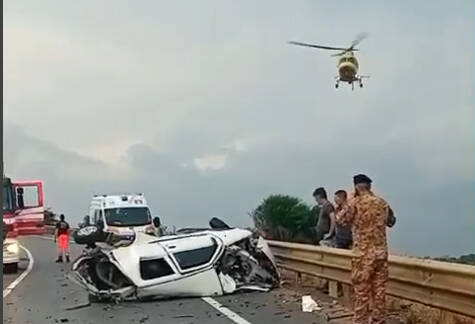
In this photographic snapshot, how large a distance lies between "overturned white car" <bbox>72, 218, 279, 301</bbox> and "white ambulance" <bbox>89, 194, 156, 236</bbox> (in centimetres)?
1719

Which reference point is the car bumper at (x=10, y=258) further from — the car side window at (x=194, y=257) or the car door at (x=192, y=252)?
the car side window at (x=194, y=257)

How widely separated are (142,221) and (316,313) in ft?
69.8

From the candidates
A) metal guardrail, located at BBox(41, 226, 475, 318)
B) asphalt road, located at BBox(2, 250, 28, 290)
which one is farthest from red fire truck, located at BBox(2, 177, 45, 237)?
metal guardrail, located at BBox(41, 226, 475, 318)

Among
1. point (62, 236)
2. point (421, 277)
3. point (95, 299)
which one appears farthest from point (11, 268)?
point (421, 277)

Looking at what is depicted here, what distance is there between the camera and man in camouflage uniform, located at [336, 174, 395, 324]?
9555mm

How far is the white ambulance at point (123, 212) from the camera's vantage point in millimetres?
31647

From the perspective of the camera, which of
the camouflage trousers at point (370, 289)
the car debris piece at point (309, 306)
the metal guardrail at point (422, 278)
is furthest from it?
the car debris piece at point (309, 306)

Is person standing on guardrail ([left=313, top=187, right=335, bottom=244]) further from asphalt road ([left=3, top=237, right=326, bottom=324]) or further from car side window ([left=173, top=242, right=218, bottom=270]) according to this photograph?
car side window ([left=173, top=242, right=218, bottom=270])

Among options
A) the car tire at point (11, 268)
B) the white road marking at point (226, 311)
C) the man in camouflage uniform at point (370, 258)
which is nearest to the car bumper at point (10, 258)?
the car tire at point (11, 268)

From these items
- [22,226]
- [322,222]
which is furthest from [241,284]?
[22,226]

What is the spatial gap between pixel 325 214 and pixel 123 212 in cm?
1953

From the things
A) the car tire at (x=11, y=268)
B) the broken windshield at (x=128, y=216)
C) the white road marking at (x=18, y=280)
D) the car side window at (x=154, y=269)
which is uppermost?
the broken windshield at (x=128, y=216)

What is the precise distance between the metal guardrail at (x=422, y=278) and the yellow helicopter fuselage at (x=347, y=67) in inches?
267

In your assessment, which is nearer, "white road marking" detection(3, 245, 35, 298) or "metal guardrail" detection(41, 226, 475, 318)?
"metal guardrail" detection(41, 226, 475, 318)
